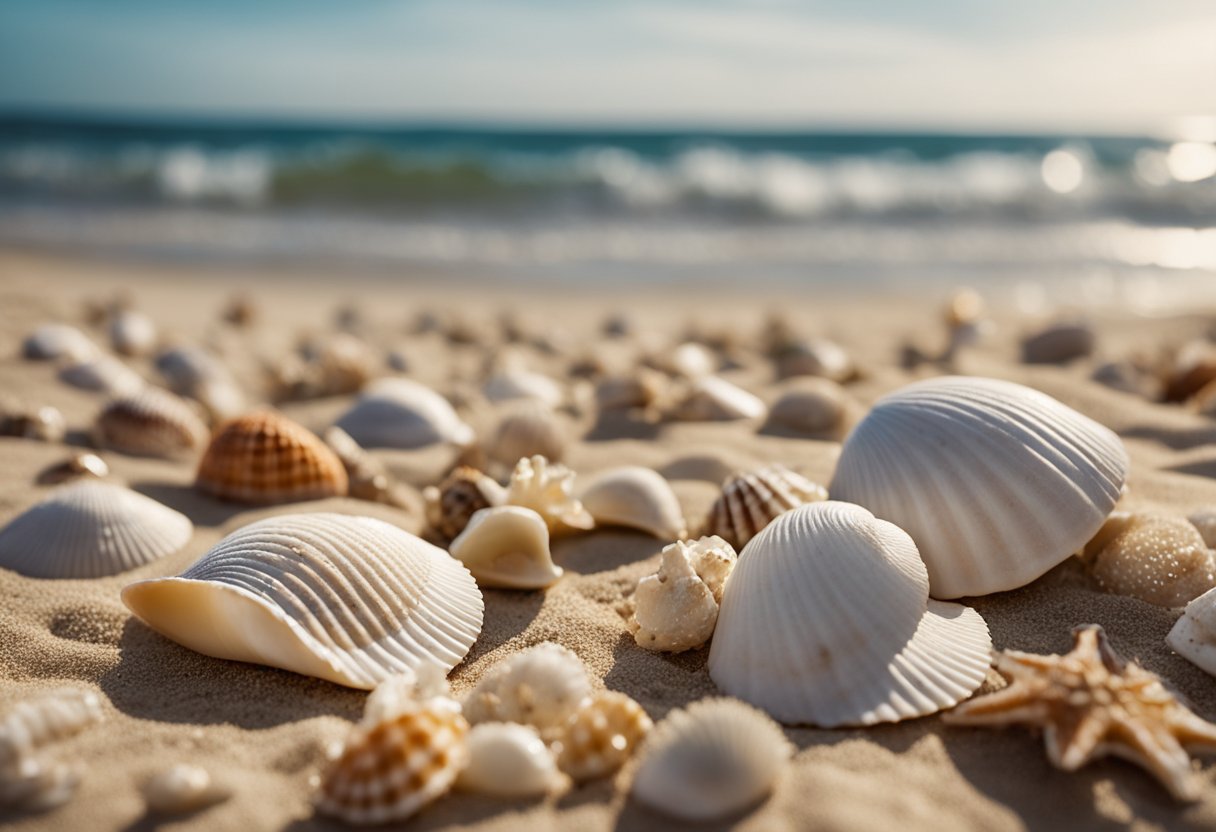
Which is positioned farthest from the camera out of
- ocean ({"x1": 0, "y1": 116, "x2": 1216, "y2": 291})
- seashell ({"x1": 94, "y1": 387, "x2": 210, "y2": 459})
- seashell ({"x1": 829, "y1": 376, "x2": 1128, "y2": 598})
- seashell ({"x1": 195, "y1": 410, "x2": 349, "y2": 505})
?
ocean ({"x1": 0, "y1": 116, "x2": 1216, "y2": 291})

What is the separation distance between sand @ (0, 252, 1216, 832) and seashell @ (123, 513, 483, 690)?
8 centimetres

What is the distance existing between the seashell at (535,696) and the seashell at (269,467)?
1.62 meters

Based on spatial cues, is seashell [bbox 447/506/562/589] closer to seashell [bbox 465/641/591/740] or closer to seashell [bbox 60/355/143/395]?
seashell [bbox 465/641/591/740]

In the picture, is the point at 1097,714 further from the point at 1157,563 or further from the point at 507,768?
the point at 507,768

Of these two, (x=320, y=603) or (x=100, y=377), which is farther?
(x=100, y=377)

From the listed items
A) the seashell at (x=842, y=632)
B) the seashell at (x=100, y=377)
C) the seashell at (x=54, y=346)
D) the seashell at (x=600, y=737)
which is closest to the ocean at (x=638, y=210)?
the seashell at (x=54, y=346)

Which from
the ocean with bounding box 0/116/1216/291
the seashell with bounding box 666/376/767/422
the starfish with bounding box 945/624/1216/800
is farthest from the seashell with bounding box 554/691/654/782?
the ocean with bounding box 0/116/1216/291

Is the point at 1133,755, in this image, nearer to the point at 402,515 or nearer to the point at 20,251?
the point at 402,515

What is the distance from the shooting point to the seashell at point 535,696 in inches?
76.5

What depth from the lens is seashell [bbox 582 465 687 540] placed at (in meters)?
3.01

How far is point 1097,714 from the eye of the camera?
1813 mm

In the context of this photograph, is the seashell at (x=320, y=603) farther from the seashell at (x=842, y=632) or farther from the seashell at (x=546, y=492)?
the seashell at (x=842, y=632)

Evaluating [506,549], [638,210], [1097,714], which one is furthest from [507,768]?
[638,210]

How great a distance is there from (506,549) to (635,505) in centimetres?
51
